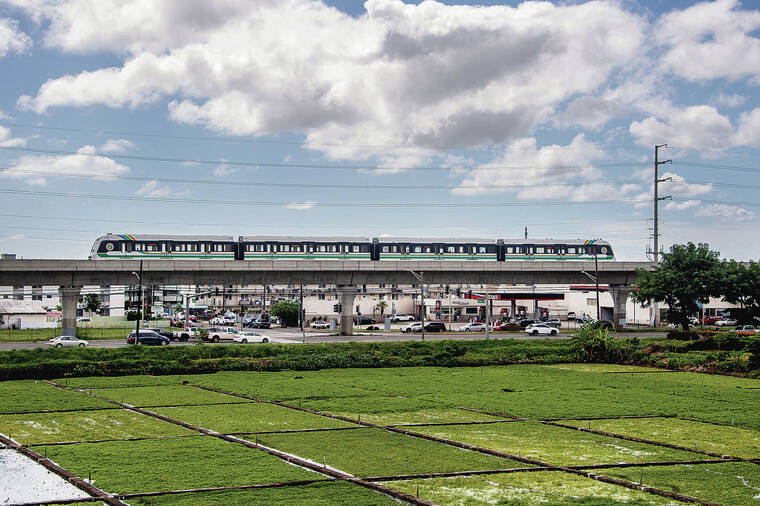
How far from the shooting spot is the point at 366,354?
44.1 meters

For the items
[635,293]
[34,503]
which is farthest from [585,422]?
[635,293]

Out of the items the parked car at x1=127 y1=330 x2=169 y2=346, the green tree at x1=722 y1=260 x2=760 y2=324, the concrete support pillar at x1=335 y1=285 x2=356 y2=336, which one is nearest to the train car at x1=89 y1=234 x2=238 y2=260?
the concrete support pillar at x1=335 y1=285 x2=356 y2=336

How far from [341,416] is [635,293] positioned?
57583 mm

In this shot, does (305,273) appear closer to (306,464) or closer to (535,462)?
(306,464)

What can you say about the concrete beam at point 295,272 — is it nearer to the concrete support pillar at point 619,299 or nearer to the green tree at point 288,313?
the concrete support pillar at point 619,299

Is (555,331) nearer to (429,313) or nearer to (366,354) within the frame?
(366,354)

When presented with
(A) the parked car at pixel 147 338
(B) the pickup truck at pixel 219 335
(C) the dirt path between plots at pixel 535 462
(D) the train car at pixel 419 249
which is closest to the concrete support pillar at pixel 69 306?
(A) the parked car at pixel 147 338

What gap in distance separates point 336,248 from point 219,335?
55.5 ft

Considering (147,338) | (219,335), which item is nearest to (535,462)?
(147,338)

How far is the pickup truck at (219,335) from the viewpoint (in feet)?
214

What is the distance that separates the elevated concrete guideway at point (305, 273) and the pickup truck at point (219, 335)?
5285 millimetres

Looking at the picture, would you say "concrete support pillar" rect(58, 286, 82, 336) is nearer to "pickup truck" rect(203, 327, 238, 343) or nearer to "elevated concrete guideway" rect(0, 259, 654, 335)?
"elevated concrete guideway" rect(0, 259, 654, 335)

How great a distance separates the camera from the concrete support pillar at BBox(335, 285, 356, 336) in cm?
7450

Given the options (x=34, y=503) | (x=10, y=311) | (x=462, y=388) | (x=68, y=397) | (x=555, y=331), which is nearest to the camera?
Result: (x=34, y=503)
